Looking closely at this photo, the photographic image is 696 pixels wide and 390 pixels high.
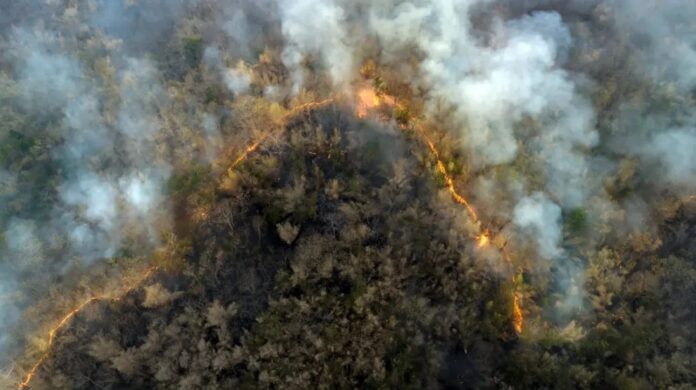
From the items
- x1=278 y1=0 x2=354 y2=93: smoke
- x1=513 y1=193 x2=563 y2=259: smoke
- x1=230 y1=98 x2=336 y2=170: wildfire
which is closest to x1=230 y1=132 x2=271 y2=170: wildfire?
x1=230 y1=98 x2=336 y2=170: wildfire

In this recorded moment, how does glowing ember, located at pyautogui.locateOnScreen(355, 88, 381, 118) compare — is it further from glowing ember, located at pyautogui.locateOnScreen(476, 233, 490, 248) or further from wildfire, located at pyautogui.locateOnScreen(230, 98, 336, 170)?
glowing ember, located at pyautogui.locateOnScreen(476, 233, 490, 248)

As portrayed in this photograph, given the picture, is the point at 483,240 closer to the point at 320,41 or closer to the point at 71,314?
the point at 320,41

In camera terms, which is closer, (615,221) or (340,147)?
(615,221)

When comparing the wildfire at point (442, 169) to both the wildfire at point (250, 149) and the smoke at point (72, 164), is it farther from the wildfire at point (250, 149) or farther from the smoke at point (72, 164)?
the smoke at point (72, 164)

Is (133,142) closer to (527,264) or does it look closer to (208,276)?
(208,276)

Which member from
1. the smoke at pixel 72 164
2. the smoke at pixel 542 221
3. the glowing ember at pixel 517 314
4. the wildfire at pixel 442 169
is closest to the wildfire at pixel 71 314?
the smoke at pixel 72 164

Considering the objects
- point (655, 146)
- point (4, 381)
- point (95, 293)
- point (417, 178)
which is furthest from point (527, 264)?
point (4, 381)
